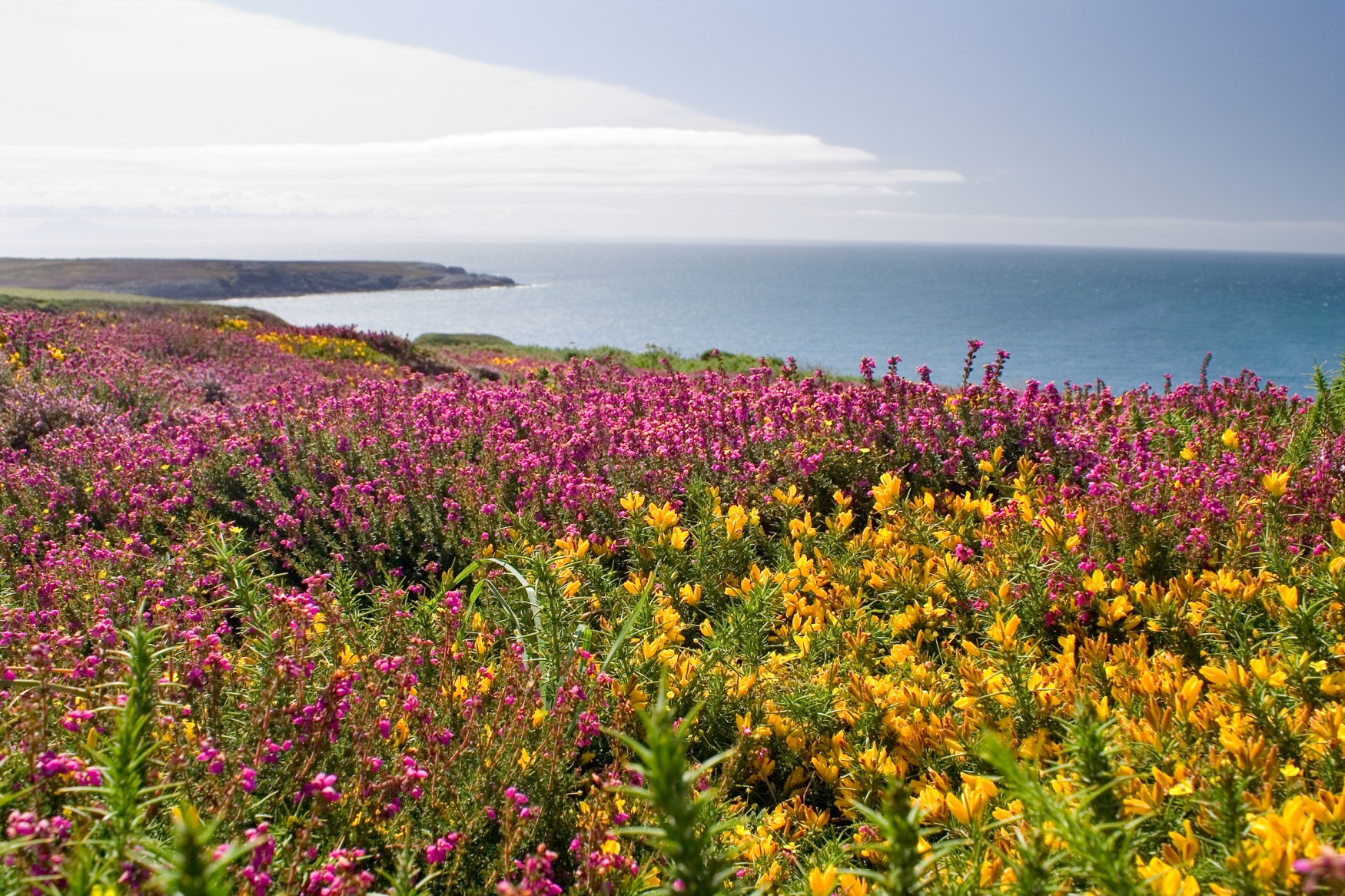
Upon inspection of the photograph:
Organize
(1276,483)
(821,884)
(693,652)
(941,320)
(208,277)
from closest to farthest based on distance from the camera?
(821,884) → (693,652) → (1276,483) → (208,277) → (941,320)

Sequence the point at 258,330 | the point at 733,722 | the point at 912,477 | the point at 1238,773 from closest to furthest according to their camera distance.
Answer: the point at 1238,773, the point at 733,722, the point at 912,477, the point at 258,330

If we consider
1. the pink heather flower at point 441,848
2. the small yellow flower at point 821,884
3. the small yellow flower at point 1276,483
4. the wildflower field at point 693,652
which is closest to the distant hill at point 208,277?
the wildflower field at point 693,652

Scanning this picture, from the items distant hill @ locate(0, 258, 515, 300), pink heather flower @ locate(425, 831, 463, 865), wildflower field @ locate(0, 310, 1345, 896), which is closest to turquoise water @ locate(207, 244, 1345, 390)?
distant hill @ locate(0, 258, 515, 300)

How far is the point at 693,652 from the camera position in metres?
3.02

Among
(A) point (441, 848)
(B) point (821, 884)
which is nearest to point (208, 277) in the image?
(A) point (441, 848)

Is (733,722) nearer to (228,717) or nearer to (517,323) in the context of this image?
(228,717)

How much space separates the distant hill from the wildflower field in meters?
72.4

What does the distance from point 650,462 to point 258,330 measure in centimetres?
1424

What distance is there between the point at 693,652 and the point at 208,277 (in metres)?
107

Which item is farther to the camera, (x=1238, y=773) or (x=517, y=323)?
(x=517, y=323)

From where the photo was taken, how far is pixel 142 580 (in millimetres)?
3488

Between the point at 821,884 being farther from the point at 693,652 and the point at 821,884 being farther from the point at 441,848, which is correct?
the point at 693,652

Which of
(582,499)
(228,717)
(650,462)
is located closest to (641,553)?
(582,499)

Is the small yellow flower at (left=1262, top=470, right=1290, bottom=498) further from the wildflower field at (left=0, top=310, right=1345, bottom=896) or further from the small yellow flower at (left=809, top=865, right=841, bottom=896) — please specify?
the small yellow flower at (left=809, top=865, right=841, bottom=896)
